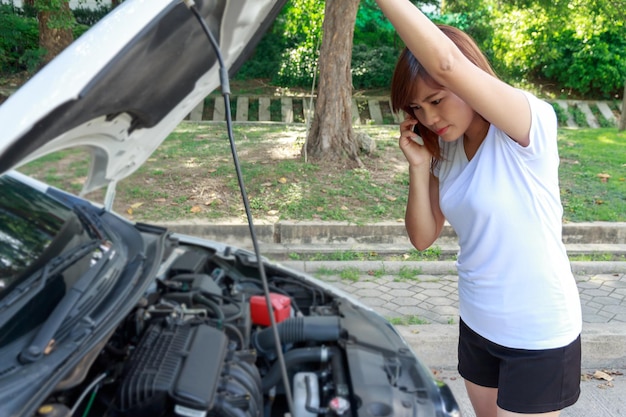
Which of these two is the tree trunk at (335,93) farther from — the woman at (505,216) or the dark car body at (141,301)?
the woman at (505,216)

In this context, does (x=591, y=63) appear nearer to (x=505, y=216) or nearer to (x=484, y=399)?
(x=484, y=399)

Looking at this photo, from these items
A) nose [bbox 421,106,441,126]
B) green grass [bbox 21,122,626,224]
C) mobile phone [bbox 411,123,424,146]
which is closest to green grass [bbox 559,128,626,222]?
green grass [bbox 21,122,626,224]

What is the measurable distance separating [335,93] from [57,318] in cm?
537

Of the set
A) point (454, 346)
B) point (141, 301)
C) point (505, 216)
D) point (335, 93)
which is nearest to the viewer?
point (505, 216)

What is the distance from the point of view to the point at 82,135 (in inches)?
63.3

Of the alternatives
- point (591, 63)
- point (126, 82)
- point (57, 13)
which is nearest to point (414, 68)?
point (126, 82)

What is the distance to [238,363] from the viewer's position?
76.6 inches

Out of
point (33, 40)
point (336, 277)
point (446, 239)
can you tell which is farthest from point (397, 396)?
point (33, 40)

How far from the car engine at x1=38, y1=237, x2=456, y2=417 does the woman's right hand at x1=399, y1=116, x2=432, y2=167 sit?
0.75m

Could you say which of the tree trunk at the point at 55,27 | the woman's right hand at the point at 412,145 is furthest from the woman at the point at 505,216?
the tree trunk at the point at 55,27

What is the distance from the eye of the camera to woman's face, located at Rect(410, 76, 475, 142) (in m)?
1.65

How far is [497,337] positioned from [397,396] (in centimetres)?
40

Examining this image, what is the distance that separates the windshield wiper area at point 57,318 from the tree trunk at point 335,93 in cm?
494

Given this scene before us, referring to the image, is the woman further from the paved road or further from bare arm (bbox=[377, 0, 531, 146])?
the paved road
